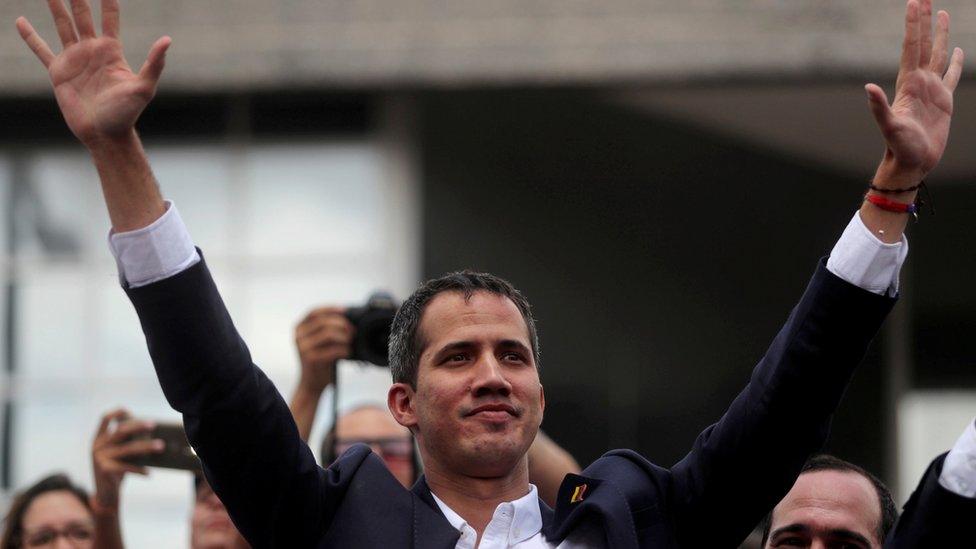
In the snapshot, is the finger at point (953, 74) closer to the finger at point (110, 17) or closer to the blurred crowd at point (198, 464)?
the finger at point (110, 17)

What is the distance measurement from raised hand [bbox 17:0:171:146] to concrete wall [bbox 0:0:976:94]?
6248 mm

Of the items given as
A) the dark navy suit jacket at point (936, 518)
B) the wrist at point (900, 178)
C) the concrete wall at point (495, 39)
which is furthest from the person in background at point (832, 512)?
the concrete wall at point (495, 39)

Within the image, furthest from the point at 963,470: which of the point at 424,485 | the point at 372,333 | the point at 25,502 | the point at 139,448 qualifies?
the point at 25,502

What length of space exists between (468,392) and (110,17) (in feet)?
2.89

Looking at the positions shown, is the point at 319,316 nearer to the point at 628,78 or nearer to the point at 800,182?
the point at 628,78

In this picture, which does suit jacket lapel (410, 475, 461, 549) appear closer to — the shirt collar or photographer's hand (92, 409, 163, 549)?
the shirt collar

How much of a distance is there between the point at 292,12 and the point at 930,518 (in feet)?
22.4

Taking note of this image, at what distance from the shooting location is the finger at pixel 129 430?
4547 millimetres

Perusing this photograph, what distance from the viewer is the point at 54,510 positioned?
505 cm

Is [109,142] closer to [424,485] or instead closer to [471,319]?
[471,319]

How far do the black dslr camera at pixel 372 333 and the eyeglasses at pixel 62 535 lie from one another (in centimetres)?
109

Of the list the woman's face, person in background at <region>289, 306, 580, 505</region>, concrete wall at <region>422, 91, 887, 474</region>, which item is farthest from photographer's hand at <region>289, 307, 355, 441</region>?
concrete wall at <region>422, 91, 887, 474</region>

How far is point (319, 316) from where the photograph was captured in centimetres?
453

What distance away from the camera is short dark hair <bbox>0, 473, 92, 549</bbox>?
198 inches
